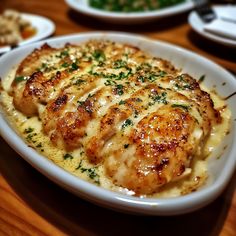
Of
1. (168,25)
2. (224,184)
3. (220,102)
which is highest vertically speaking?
(224,184)

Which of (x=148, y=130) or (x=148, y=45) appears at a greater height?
(x=148, y=130)

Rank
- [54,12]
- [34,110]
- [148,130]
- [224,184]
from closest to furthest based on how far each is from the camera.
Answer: [224,184], [148,130], [34,110], [54,12]

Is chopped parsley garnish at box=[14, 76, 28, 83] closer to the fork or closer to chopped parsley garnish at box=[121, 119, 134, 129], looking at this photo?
chopped parsley garnish at box=[121, 119, 134, 129]

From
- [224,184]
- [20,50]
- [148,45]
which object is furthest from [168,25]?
[224,184]

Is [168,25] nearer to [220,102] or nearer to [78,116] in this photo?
[220,102]

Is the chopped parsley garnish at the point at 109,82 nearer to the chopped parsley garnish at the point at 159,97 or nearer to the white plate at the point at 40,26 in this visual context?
the chopped parsley garnish at the point at 159,97

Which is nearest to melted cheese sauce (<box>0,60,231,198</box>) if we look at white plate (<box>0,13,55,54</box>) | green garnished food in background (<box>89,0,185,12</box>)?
white plate (<box>0,13,55,54</box>)

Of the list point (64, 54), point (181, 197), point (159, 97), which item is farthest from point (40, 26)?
point (181, 197)
